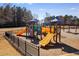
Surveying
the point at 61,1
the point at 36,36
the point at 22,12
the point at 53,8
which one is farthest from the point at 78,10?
the point at 36,36

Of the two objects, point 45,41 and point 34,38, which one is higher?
point 45,41

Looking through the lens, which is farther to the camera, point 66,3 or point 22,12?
point 22,12

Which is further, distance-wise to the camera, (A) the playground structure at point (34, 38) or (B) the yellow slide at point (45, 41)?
(B) the yellow slide at point (45, 41)

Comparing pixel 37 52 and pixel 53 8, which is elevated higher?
pixel 53 8

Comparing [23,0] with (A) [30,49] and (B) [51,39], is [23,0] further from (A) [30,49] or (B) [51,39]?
(B) [51,39]

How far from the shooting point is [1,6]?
225 inches

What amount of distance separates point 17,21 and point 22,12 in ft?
1.52

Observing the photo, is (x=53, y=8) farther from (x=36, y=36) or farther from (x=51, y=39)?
(x=36, y=36)

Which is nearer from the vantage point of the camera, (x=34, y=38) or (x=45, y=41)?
(x=45, y=41)

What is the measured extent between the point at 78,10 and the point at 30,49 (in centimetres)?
169

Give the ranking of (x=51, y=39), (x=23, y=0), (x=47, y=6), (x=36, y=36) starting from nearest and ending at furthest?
1. (x=23, y=0)
2. (x=47, y=6)
3. (x=51, y=39)
4. (x=36, y=36)

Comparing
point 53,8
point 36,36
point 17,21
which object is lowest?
point 36,36

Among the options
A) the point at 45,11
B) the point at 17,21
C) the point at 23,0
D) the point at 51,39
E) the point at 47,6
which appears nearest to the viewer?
the point at 23,0

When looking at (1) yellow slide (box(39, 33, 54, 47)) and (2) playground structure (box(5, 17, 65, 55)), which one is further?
(1) yellow slide (box(39, 33, 54, 47))
